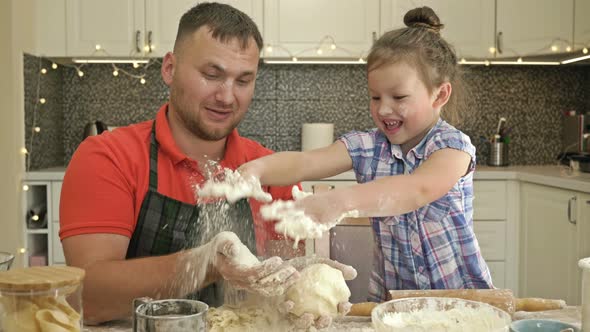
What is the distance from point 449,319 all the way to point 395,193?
25 centimetres

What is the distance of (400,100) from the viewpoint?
56.6 inches

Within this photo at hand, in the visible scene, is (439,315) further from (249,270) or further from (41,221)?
(41,221)

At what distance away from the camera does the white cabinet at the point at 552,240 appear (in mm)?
2811

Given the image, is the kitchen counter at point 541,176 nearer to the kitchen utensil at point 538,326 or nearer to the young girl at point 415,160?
the young girl at point 415,160

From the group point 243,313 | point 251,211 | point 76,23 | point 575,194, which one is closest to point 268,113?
point 76,23

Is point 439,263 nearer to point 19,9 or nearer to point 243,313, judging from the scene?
point 243,313

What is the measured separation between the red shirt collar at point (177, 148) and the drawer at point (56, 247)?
5.80ft

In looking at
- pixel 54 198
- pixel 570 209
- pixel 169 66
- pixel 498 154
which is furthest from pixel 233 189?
pixel 498 154

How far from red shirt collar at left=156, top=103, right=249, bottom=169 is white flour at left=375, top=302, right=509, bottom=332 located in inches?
28.8

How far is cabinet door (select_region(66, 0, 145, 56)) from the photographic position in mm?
3348

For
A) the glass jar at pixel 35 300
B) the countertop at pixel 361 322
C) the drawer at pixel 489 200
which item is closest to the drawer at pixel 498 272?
the drawer at pixel 489 200

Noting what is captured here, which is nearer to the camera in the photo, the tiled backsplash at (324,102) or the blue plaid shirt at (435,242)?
the blue plaid shirt at (435,242)

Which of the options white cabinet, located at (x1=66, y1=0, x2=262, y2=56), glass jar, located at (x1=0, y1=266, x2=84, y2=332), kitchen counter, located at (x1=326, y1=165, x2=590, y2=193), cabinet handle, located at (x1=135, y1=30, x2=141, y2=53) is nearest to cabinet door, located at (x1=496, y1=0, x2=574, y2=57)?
kitchen counter, located at (x1=326, y1=165, x2=590, y2=193)

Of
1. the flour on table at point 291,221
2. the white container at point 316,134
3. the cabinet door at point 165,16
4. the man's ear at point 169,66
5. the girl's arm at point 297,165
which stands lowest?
the flour on table at point 291,221
